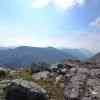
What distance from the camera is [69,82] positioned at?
11.0 meters

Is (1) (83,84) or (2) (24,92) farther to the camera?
(2) (24,92)

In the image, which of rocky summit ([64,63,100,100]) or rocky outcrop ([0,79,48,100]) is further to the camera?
rocky outcrop ([0,79,48,100])

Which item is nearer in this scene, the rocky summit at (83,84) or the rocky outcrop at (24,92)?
the rocky summit at (83,84)

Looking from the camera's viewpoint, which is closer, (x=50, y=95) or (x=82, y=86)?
(x=82, y=86)

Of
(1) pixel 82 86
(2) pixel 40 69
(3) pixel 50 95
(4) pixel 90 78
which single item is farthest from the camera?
(2) pixel 40 69

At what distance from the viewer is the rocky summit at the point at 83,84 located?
8859mm

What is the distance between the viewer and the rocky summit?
8859 millimetres

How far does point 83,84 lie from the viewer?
392 inches

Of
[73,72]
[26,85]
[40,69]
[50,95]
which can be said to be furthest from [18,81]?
[40,69]

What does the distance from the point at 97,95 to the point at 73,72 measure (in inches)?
135

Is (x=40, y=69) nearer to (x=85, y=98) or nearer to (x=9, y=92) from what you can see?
(x=9, y=92)

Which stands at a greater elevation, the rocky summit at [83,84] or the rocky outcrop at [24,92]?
the rocky summit at [83,84]

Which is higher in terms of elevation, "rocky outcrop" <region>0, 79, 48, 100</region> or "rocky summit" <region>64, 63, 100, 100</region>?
"rocky summit" <region>64, 63, 100, 100</region>

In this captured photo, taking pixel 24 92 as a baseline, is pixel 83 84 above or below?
above
